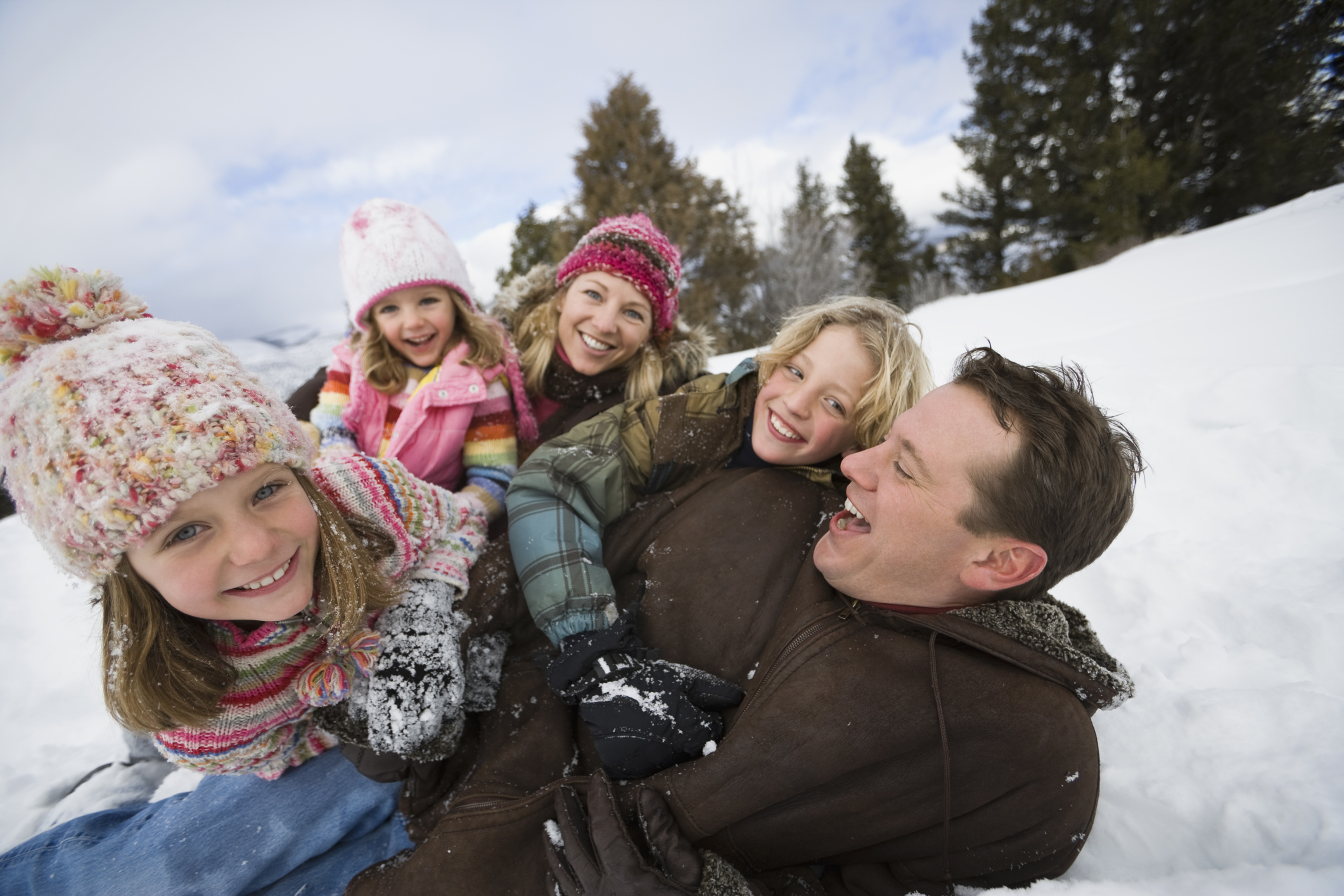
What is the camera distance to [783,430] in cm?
199

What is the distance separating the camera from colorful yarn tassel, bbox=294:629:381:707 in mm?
1461

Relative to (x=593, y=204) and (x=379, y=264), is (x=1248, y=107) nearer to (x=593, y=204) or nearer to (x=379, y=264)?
(x=593, y=204)

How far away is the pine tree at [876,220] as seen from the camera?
20.2 metres

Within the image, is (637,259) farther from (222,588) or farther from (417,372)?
(222,588)

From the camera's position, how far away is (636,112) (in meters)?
12.0

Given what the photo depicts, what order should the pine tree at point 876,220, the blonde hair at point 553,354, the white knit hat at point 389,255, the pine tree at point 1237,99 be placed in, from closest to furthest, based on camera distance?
the white knit hat at point 389,255 → the blonde hair at point 553,354 → the pine tree at point 1237,99 → the pine tree at point 876,220

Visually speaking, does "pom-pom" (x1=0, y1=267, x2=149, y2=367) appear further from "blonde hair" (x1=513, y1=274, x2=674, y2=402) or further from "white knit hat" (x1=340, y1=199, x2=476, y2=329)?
"blonde hair" (x1=513, y1=274, x2=674, y2=402)

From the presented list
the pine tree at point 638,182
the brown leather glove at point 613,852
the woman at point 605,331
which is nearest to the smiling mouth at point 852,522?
the brown leather glove at point 613,852

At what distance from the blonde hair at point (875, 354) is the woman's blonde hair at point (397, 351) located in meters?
1.26

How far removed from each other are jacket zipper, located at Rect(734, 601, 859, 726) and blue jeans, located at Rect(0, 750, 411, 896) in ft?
3.95

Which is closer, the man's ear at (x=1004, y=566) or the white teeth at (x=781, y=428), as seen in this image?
the man's ear at (x=1004, y=566)

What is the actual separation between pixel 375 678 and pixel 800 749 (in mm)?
1134

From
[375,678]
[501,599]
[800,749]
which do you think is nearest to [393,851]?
[375,678]

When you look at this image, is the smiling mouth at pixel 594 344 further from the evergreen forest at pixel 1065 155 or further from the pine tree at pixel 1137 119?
the pine tree at pixel 1137 119
